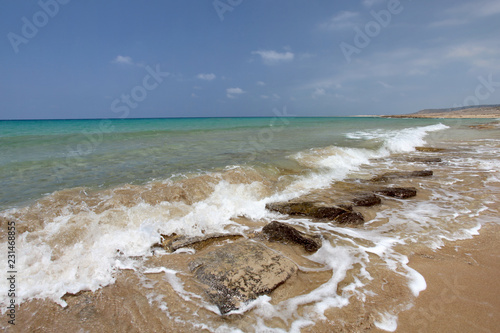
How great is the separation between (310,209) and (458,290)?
2618 mm

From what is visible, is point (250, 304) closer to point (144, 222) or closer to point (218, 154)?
point (144, 222)

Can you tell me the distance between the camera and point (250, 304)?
8.51 feet

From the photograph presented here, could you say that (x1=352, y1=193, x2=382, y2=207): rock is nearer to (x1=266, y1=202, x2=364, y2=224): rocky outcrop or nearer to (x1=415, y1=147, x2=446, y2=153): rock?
(x1=266, y1=202, x2=364, y2=224): rocky outcrop

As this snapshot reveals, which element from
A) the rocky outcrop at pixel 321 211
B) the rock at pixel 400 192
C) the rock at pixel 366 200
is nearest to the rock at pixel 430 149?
the rock at pixel 400 192

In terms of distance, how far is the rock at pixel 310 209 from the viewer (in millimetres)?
4926

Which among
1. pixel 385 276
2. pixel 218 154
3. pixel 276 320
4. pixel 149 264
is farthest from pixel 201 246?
pixel 218 154

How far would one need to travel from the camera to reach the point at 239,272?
292 centimetres

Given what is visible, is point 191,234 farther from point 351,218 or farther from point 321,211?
point 351,218

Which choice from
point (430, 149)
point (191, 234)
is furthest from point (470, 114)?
point (191, 234)

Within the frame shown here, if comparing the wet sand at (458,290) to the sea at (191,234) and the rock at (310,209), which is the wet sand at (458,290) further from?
the rock at (310,209)

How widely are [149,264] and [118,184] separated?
4.00 meters

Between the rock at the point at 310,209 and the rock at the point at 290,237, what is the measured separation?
3.18 feet

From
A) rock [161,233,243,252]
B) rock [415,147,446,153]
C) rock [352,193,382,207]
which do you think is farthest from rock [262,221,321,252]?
rock [415,147,446,153]

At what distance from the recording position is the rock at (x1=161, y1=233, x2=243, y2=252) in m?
3.84
